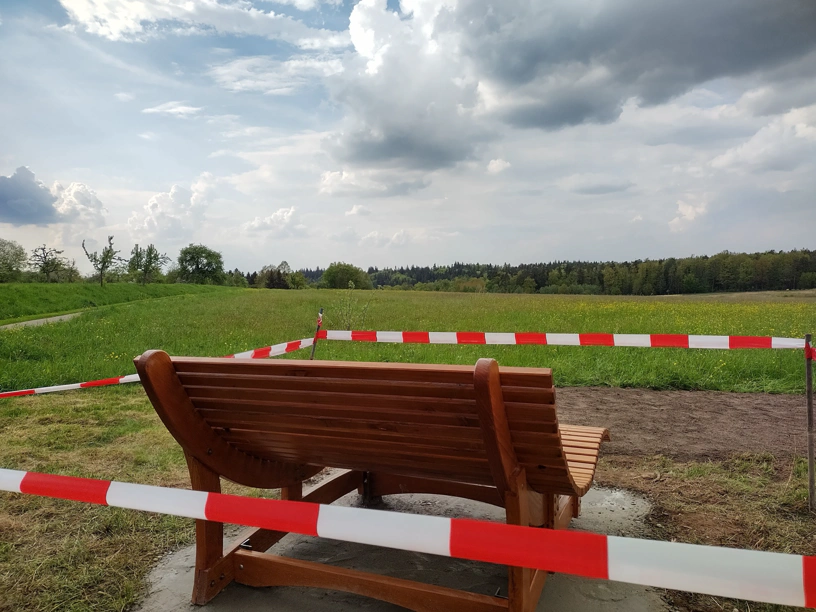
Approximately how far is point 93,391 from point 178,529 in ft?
19.9

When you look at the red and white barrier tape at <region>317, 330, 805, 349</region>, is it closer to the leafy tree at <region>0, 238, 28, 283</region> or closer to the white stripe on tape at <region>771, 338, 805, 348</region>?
the white stripe on tape at <region>771, 338, 805, 348</region>

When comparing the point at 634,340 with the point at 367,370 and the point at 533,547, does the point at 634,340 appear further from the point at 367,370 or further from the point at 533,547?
the point at 533,547

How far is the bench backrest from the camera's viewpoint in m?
2.21

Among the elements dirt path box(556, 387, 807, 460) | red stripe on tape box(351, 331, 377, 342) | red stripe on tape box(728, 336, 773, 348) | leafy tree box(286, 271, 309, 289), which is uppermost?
leafy tree box(286, 271, 309, 289)

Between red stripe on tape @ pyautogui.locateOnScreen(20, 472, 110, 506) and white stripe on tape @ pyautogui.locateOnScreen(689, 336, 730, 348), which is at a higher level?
white stripe on tape @ pyautogui.locateOnScreen(689, 336, 730, 348)

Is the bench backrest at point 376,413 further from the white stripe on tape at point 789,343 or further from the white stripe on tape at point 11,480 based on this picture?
the white stripe on tape at point 789,343

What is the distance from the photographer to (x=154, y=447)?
631cm

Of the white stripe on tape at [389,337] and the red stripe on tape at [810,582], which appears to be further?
the white stripe on tape at [389,337]

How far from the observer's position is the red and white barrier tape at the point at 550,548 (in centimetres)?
151

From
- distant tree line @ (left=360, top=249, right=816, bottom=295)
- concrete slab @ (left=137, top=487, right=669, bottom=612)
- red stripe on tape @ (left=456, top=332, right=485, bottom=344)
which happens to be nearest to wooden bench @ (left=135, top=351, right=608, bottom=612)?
concrete slab @ (left=137, top=487, right=669, bottom=612)

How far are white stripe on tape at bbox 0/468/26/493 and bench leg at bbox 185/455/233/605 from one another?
0.71 metres

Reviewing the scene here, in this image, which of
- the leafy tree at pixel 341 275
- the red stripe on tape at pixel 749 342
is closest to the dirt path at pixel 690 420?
the red stripe on tape at pixel 749 342

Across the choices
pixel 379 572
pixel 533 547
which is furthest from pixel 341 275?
pixel 533 547

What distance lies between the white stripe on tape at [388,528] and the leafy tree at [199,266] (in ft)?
353
